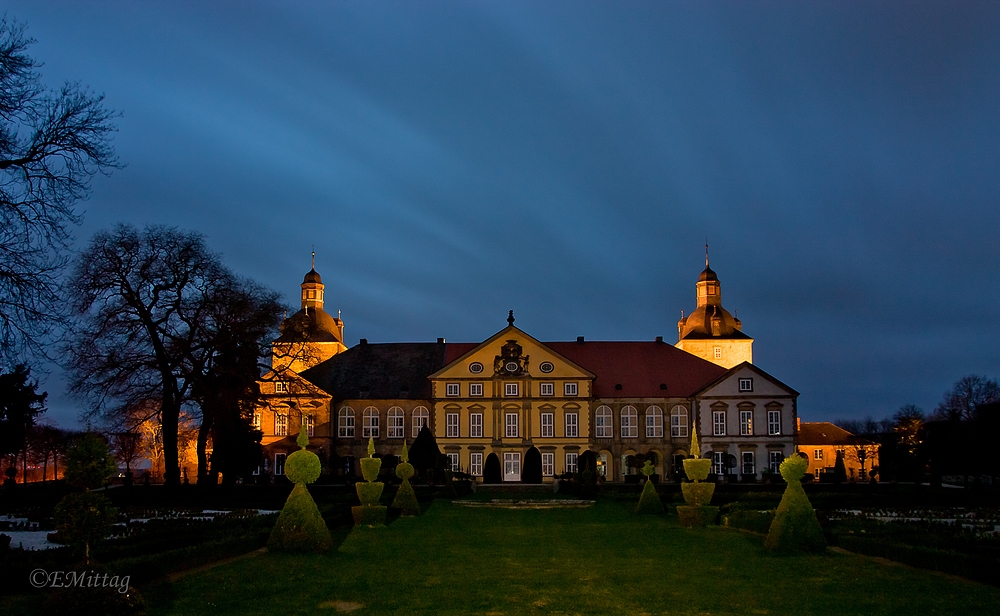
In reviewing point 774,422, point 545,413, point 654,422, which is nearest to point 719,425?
point 774,422

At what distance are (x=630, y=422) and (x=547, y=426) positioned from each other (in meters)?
5.55

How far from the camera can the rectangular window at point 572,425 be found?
60.6m

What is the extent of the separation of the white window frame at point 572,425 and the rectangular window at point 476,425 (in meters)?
5.55

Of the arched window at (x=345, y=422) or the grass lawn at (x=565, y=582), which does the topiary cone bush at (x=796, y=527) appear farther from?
the arched window at (x=345, y=422)

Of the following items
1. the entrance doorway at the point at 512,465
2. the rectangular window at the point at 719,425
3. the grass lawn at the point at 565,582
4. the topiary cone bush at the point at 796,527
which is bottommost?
the entrance doorway at the point at 512,465

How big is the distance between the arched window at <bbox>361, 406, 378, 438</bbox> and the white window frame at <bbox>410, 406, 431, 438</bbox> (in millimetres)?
2424

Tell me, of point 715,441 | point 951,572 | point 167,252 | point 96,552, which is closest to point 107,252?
point 167,252

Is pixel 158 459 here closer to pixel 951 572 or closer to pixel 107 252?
pixel 107 252

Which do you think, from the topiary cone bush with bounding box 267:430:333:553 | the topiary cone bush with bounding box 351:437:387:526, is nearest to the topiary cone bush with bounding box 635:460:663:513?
the topiary cone bush with bounding box 351:437:387:526

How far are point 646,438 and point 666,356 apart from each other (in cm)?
646

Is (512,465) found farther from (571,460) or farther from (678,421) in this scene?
(678,421)

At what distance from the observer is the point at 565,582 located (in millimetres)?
15047

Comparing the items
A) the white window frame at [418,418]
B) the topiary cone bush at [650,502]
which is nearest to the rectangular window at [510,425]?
the white window frame at [418,418]

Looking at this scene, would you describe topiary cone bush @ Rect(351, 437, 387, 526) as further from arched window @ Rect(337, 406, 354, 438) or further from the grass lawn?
arched window @ Rect(337, 406, 354, 438)
